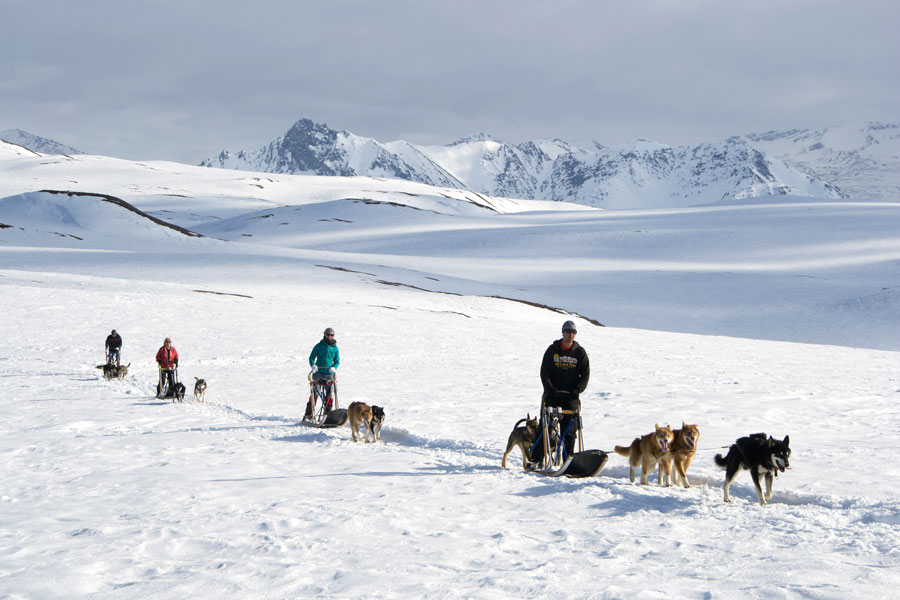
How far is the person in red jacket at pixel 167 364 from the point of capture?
1764 cm

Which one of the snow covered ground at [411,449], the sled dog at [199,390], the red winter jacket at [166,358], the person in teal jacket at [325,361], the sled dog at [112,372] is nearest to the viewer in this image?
the snow covered ground at [411,449]

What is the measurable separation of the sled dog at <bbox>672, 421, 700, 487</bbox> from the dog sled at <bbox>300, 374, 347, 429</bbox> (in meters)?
6.70

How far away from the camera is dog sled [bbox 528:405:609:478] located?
9969mm

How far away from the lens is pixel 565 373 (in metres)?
10.0

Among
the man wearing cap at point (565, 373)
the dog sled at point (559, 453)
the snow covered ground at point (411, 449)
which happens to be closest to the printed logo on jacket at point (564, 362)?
the man wearing cap at point (565, 373)

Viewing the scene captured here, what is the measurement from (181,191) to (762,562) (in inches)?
6754

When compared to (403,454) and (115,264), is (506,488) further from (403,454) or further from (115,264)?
(115,264)

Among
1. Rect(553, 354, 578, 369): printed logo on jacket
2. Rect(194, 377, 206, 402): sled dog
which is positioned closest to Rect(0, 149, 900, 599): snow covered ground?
Rect(194, 377, 206, 402): sled dog

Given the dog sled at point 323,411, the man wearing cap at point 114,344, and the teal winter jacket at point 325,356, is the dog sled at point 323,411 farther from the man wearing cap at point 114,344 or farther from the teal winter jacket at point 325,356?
the man wearing cap at point 114,344

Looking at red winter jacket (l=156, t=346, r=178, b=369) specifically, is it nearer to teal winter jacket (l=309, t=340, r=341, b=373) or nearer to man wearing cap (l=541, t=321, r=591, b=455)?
teal winter jacket (l=309, t=340, r=341, b=373)

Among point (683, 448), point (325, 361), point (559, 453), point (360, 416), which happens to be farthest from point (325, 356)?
point (683, 448)

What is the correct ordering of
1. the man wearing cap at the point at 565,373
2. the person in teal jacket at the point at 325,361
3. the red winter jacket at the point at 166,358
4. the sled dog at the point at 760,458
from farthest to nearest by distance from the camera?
1. the red winter jacket at the point at 166,358
2. the person in teal jacket at the point at 325,361
3. the man wearing cap at the point at 565,373
4. the sled dog at the point at 760,458

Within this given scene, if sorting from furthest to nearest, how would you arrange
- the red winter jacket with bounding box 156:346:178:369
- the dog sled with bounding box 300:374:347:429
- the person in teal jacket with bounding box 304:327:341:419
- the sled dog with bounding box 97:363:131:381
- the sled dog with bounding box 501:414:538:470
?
1. the sled dog with bounding box 97:363:131:381
2. the red winter jacket with bounding box 156:346:178:369
3. the person in teal jacket with bounding box 304:327:341:419
4. the dog sled with bounding box 300:374:347:429
5. the sled dog with bounding box 501:414:538:470

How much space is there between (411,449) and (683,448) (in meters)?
4.96
